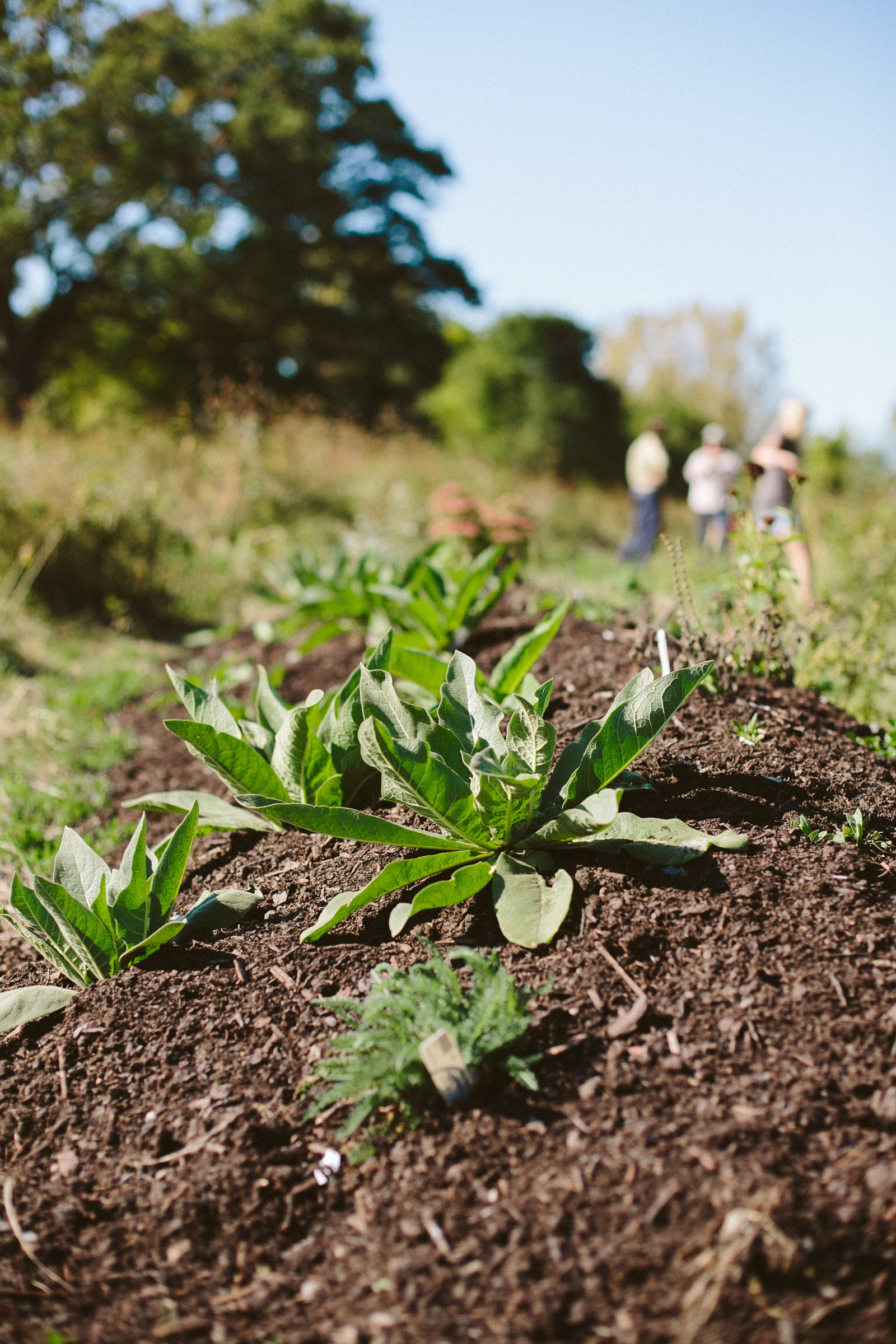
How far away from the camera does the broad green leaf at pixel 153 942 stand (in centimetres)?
185

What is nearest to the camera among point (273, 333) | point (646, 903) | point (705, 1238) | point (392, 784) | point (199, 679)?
point (705, 1238)

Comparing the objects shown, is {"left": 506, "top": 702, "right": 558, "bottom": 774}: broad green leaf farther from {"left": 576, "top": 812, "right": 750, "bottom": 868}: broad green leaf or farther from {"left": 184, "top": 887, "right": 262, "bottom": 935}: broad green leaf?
{"left": 184, "top": 887, "right": 262, "bottom": 935}: broad green leaf

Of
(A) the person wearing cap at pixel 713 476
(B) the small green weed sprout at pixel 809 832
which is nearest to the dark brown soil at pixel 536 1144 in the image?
(B) the small green weed sprout at pixel 809 832

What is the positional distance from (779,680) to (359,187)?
2271 cm

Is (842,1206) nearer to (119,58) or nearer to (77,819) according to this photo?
(77,819)

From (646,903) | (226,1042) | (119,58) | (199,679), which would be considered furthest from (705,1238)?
(119,58)

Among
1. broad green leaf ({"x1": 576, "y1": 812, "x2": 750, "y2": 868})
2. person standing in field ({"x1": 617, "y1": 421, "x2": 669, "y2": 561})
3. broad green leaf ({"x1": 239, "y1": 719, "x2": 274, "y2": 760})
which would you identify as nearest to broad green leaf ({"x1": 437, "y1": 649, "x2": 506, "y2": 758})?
broad green leaf ({"x1": 576, "y1": 812, "x2": 750, "y2": 868})

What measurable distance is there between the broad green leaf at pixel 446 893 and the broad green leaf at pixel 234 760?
0.55 metres

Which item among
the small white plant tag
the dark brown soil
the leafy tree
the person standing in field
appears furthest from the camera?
the leafy tree

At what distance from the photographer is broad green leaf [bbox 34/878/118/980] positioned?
1.85 metres

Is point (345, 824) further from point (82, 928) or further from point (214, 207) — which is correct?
point (214, 207)

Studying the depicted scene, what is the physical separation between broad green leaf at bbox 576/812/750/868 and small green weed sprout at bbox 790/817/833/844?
0.15 metres

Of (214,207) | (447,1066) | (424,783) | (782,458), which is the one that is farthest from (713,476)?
(214,207)

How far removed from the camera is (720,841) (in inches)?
73.5
